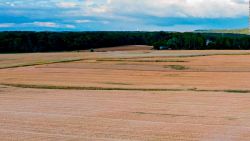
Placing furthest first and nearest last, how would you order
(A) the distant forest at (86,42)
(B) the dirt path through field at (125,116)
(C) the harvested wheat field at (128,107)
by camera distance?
(A) the distant forest at (86,42) < (C) the harvested wheat field at (128,107) < (B) the dirt path through field at (125,116)

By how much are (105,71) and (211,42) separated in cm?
7736

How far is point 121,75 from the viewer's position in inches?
1896

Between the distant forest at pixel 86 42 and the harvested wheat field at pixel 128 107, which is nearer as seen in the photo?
the harvested wheat field at pixel 128 107

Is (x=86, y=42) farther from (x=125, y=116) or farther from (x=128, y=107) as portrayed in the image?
(x=125, y=116)

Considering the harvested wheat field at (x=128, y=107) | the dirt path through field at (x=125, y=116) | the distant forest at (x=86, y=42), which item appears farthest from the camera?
the distant forest at (x=86, y=42)

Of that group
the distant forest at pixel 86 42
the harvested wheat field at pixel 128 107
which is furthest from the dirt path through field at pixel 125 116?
the distant forest at pixel 86 42

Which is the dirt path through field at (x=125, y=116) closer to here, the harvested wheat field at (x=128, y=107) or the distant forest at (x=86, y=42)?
the harvested wheat field at (x=128, y=107)

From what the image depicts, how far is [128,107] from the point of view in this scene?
2500 cm

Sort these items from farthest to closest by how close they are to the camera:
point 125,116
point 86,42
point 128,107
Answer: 1. point 86,42
2. point 128,107
3. point 125,116

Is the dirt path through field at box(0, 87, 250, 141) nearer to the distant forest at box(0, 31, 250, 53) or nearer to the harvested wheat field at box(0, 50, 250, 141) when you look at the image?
the harvested wheat field at box(0, 50, 250, 141)

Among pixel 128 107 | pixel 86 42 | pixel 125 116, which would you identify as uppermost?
pixel 125 116

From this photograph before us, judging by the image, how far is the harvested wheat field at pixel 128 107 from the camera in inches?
672

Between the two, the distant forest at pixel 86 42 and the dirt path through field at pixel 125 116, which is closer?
the dirt path through field at pixel 125 116

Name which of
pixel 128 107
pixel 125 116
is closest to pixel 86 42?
pixel 128 107
